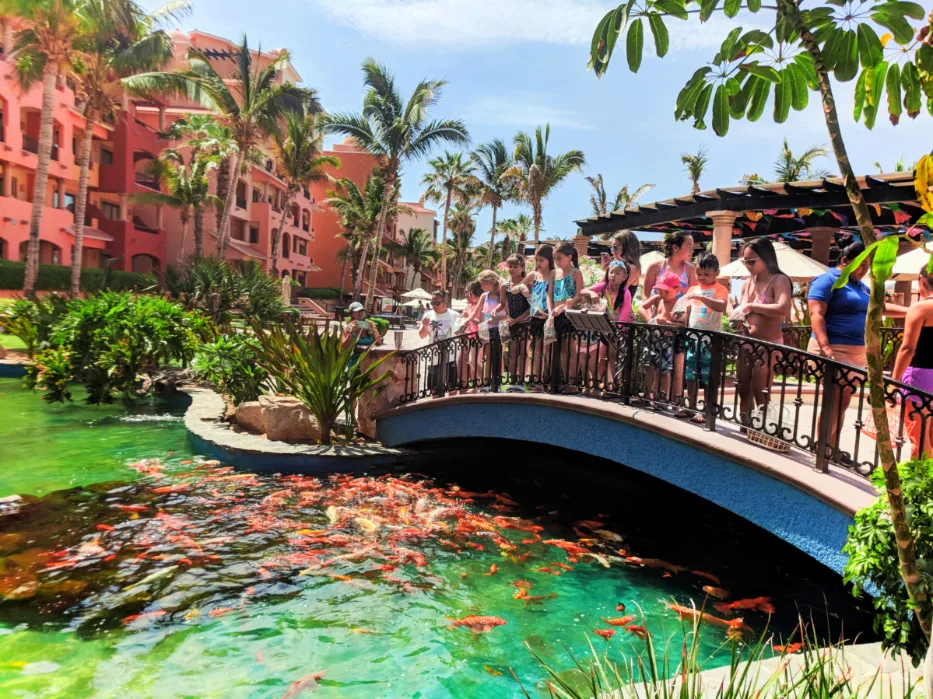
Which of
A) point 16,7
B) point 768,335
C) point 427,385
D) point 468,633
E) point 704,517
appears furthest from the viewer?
point 16,7

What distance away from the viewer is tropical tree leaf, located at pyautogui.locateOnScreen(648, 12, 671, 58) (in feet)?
6.56

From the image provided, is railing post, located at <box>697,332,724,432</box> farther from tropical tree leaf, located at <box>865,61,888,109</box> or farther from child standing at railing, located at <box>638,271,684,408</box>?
tropical tree leaf, located at <box>865,61,888,109</box>

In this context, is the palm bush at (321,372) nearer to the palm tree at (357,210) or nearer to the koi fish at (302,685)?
the koi fish at (302,685)

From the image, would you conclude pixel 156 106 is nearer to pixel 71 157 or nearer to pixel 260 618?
pixel 71 157

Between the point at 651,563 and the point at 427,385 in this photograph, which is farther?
the point at 427,385

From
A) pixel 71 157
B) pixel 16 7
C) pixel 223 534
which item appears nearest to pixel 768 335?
pixel 223 534

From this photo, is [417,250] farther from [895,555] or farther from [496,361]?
[895,555]

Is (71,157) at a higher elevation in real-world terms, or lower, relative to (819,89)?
higher

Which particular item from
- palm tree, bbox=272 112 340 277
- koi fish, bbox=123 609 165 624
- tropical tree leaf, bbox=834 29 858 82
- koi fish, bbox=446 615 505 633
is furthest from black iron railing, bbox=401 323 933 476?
palm tree, bbox=272 112 340 277

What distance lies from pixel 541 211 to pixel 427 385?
118ft

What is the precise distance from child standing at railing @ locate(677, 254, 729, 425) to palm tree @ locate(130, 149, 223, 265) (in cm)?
3679

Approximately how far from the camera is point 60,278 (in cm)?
3012

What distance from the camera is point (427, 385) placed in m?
9.73

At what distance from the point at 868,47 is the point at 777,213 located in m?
14.6
